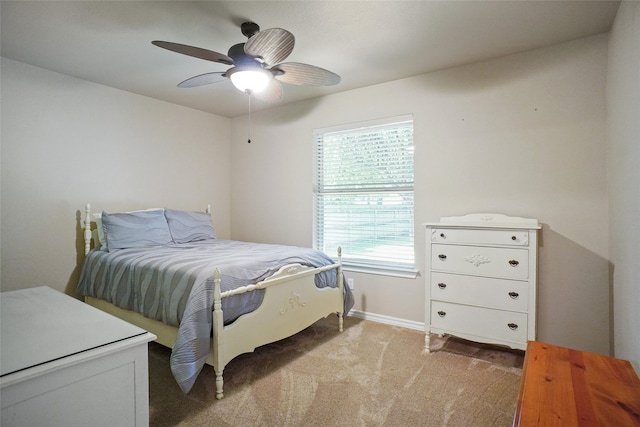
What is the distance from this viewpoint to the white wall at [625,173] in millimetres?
1513

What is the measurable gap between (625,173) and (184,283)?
8.46 feet

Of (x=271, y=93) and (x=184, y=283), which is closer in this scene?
(x=184, y=283)

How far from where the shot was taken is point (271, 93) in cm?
252

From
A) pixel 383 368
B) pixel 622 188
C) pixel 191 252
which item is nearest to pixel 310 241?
pixel 191 252

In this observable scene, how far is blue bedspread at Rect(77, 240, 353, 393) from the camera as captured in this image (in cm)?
179

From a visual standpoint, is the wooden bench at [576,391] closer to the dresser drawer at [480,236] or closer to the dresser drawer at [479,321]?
the dresser drawer at [479,321]

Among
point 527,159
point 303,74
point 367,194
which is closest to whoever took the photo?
point 303,74

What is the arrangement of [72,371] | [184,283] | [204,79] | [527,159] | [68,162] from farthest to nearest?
[68,162], [527,159], [204,79], [184,283], [72,371]

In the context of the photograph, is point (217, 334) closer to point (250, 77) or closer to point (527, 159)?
point (250, 77)

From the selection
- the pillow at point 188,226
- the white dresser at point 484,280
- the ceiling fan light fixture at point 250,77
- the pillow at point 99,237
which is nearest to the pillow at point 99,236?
the pillow at point 99,237

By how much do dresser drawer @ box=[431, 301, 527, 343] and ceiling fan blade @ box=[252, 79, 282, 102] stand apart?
2.01m

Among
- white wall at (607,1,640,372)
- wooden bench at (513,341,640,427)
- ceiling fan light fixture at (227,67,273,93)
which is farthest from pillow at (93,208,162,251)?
white wall at (607,1,640,372)

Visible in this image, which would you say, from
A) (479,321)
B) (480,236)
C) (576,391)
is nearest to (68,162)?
(480,236)

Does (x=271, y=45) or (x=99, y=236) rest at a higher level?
(x=271, y=45)
